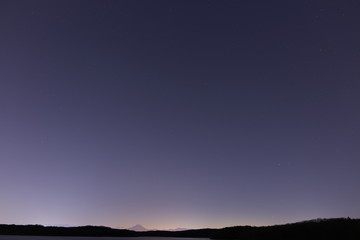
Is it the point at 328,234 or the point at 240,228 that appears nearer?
the point at 328,234

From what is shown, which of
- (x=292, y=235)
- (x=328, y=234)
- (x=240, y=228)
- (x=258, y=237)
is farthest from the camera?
(x=240, y=228)

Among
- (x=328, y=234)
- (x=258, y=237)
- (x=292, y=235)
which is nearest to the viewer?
(x=328, y=234)

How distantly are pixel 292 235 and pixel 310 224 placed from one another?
4003mm

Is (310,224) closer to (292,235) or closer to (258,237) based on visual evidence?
(292,235)

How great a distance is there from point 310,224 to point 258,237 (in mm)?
11734

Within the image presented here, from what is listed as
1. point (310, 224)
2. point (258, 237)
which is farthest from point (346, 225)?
point (258, 237)

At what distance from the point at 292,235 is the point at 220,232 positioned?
58415mm

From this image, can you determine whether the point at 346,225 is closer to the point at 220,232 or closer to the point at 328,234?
the point at 328,234

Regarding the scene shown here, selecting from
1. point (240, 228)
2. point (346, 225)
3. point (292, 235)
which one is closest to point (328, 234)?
point (346, 225)

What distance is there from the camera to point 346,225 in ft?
195

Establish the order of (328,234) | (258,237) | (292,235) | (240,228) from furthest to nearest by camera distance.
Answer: (240,228)
(258,237)
(292,235)
(328,234)

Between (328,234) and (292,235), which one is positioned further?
(292,235)

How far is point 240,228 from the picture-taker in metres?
121

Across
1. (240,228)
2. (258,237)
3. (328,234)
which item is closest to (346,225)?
(328,234)
